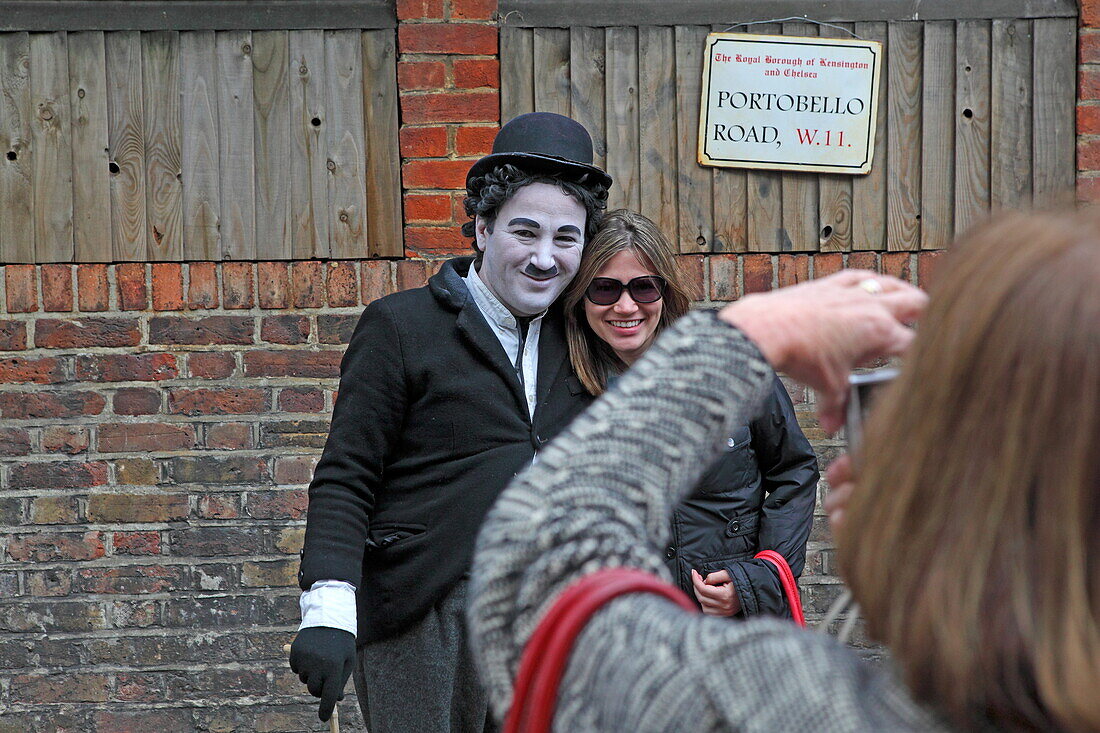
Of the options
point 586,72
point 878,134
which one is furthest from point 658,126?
point 878,134

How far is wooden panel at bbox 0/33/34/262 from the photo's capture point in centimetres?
357

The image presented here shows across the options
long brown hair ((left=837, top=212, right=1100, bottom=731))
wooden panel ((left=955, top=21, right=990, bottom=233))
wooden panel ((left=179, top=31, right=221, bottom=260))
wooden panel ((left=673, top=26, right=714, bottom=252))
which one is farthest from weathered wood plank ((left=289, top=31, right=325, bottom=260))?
long brown hair ((left=837, top=212, right=1100, bottom=731))

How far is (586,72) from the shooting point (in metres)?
3.68

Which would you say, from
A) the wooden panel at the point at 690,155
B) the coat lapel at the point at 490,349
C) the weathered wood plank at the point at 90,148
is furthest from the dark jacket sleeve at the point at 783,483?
the weathered wood plank at the point at 90,148

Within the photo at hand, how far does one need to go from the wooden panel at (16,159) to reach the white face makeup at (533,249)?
1.83 metres

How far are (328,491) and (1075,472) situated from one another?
1.83m

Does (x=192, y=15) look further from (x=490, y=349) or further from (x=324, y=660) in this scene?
(x=324, y=660)

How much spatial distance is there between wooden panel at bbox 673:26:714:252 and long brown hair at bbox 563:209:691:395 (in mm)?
1097

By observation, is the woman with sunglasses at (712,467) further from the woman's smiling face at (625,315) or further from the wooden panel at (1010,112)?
the wooden panel at (1010,112)

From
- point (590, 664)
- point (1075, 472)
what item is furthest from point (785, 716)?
point (1075, 472)

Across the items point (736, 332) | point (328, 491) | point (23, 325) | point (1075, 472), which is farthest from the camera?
point (23, 325)

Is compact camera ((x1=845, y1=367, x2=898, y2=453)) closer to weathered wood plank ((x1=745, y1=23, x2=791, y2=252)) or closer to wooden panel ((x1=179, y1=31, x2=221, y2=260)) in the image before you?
weathered wood plank ((x1=745, y1=23, x2=791, y2=252))

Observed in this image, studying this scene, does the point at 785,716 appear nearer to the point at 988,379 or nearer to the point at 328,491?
the point at 988,379

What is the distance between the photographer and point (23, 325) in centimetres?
357
